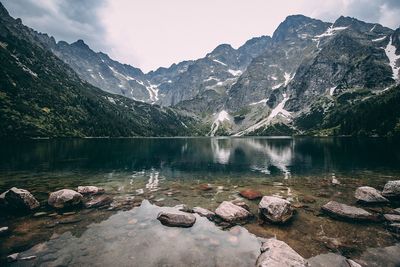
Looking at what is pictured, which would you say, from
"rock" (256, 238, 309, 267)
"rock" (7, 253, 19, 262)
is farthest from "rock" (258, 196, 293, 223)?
"rock" (7, 253, 19, 262)

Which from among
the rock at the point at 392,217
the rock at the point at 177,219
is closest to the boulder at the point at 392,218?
the rock at the point at 392,217

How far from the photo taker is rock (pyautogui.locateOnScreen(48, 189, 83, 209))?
2476cm

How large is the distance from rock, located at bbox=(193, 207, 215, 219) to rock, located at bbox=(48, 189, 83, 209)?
1270 centimetres

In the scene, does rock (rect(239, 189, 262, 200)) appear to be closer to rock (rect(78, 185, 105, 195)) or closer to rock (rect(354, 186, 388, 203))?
rock (rect(354, 186, 388, 203))

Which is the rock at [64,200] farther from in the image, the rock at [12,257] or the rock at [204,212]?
the rock at [204,212]

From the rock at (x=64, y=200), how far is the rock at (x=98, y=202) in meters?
1.20

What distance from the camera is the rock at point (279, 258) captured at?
44.0 feet

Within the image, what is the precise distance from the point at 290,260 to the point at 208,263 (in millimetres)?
4831

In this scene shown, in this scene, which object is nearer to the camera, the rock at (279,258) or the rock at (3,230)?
the rock at (279,258)

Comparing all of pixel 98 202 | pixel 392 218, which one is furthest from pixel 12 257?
pixel 392 218

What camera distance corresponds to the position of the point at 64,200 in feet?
81.9

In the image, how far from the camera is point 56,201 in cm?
2489

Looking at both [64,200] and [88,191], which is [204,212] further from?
[88,191]

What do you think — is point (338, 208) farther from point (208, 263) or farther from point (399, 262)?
point (208, 263)
